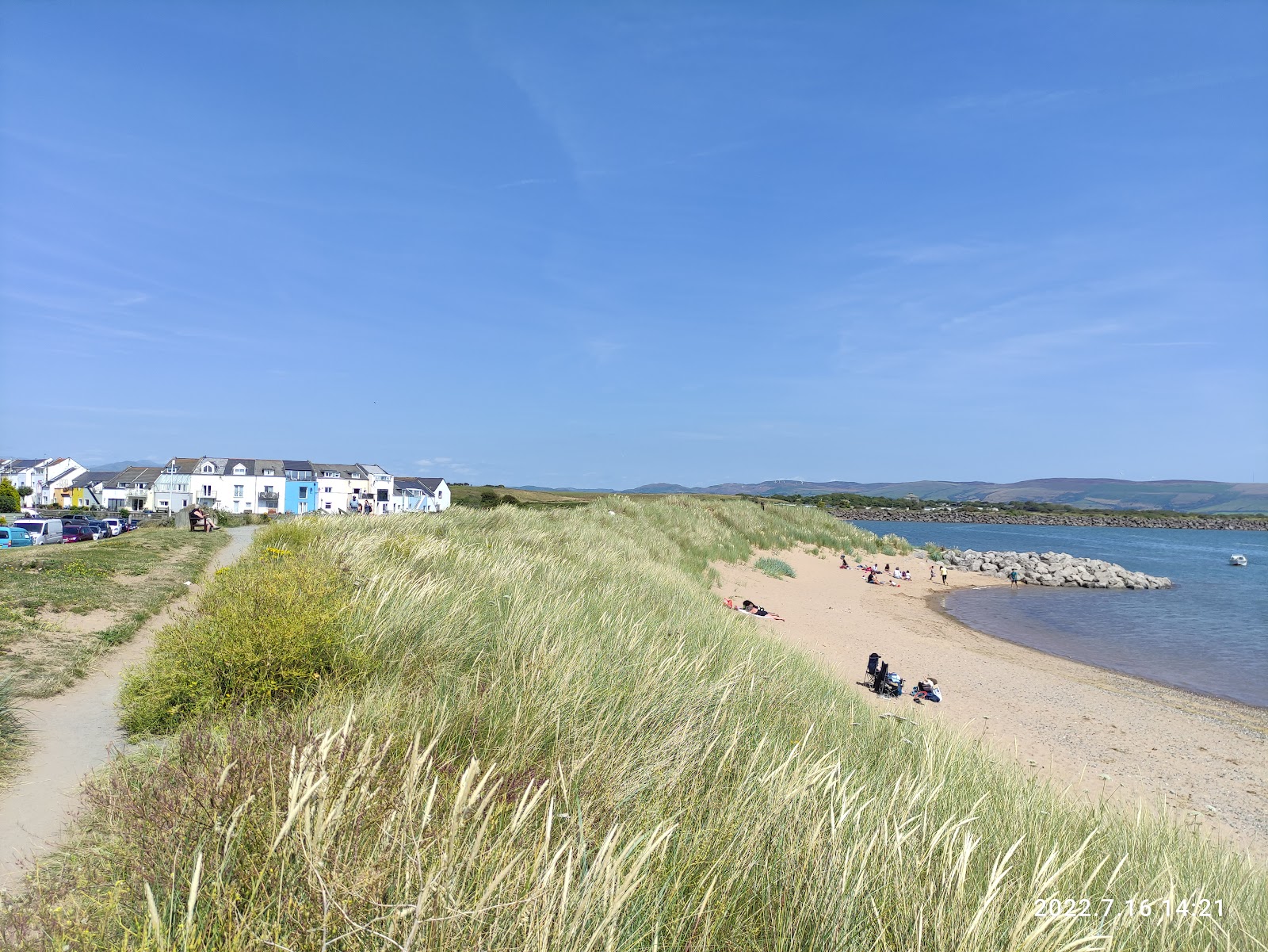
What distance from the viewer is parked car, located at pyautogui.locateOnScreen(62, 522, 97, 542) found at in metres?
31.7

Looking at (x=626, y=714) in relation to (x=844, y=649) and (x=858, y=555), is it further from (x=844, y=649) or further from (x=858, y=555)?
(x=858, y=555)

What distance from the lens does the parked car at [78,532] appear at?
31.7 metres

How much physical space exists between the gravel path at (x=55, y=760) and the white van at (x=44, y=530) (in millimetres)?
29071

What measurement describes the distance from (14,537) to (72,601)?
2507 centimetres

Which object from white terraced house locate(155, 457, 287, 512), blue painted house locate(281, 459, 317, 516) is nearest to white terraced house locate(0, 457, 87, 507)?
white terraced house locate(155, 457, 287, 512)

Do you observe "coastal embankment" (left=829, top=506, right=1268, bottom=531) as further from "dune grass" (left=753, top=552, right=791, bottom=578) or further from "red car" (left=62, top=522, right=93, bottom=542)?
"red car" (left=62, top=522, right=93, bottom=542)

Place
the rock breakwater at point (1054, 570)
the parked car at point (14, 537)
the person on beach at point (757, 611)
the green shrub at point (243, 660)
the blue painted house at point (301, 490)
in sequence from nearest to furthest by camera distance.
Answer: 1. the green shrub at point (243, 660)
2. the person on beach at point (757, 611)
3. the parked car at point (14, 537)
4. the rock breakwater at point (1054, 570)
5. the blue painted house at point (301, 490)

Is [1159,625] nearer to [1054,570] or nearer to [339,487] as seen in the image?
[1054,570]

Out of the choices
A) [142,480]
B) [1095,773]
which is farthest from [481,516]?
[142,480]

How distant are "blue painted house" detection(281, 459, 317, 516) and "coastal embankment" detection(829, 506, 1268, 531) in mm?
80604

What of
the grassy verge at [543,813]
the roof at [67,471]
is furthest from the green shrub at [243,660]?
the roof at [67,471]

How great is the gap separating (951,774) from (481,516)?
49.7 feet

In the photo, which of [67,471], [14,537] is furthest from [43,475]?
[14,537]

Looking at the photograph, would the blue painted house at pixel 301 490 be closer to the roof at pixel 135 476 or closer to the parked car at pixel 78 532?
the roof at pixel 135 476
